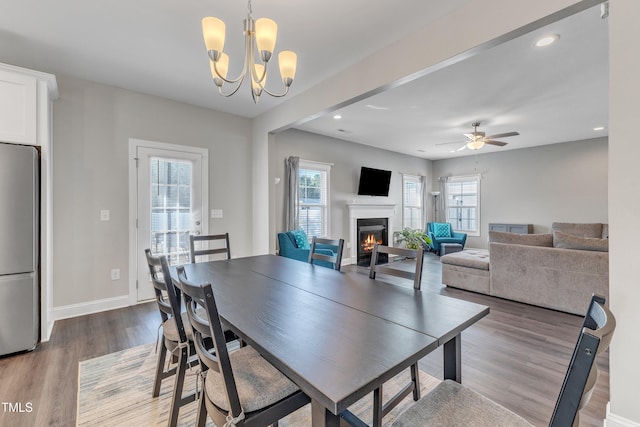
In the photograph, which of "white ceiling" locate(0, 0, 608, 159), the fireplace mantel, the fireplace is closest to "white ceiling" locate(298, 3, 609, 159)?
"white ceiling" locate(0, 0, 608, 159)

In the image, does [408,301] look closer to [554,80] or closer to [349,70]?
[349,70]

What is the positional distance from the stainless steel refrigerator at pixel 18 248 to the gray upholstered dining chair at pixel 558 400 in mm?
3197

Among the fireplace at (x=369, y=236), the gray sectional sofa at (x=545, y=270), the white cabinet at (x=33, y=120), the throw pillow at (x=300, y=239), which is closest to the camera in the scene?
the white cabinet at (x=33, y=120)

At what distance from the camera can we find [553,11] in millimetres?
1675

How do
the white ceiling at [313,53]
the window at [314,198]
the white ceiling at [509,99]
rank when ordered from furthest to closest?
1. the window at [314,198]
2. the white ceiling at [509,99]
3. the white ceiling at [313,53]

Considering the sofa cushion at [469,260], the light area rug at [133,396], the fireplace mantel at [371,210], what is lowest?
the light area rug at [133,396]

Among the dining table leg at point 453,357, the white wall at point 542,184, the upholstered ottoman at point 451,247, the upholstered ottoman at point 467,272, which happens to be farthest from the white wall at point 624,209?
the white wall at point 542,184

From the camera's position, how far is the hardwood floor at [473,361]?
5.92 feet

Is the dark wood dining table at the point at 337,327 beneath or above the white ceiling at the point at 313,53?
beneath

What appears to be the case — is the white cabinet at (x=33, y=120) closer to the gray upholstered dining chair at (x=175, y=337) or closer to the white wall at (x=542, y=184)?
the gray upholstered dining chair at (x=175, y=337)

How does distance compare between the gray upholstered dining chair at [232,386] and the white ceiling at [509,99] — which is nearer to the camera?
the gray upholstered dining chair at [232,386]

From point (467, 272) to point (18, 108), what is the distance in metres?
5.52

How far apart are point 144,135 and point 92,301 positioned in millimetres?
2134

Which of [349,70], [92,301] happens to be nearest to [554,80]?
[349,70]
